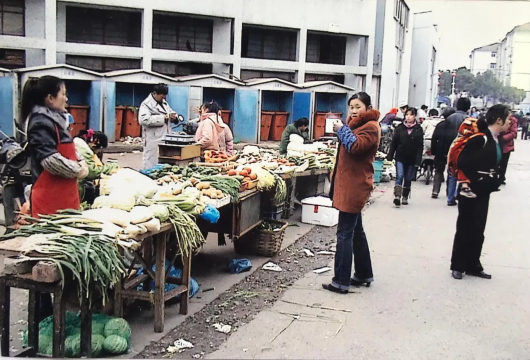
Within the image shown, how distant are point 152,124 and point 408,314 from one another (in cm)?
468

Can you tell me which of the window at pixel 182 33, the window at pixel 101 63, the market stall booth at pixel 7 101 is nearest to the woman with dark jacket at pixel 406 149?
the market stall booth at pixel 7 101

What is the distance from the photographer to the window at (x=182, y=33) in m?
23.4

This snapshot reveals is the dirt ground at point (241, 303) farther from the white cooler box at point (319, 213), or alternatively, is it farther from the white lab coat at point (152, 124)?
the white lab coat at point (152, 124)

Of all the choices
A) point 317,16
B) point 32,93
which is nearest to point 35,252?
point 32,93

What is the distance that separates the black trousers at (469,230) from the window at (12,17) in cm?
1710

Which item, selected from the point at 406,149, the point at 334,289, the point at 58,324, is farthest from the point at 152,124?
the point at 58,324

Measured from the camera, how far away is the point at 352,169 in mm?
6035

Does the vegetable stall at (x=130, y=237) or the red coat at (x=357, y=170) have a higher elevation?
the red coat at (x=357, y=170)

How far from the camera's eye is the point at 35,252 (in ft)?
12.6

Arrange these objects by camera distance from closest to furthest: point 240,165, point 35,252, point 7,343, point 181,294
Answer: point 35,252 → point 7,343 → point 181,294 → point 240,165

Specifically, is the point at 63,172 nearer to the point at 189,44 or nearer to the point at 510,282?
the point at 510,282

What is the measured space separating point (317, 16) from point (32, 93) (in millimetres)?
22243

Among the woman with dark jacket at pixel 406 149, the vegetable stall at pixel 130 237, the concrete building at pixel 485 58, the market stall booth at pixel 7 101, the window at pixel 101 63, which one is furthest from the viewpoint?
the concrete building at pixel 485 58

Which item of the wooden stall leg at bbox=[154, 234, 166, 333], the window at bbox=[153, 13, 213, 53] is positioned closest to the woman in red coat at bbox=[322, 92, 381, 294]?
the wooden stall leg at bbox=[154, 234, 166, 333]
